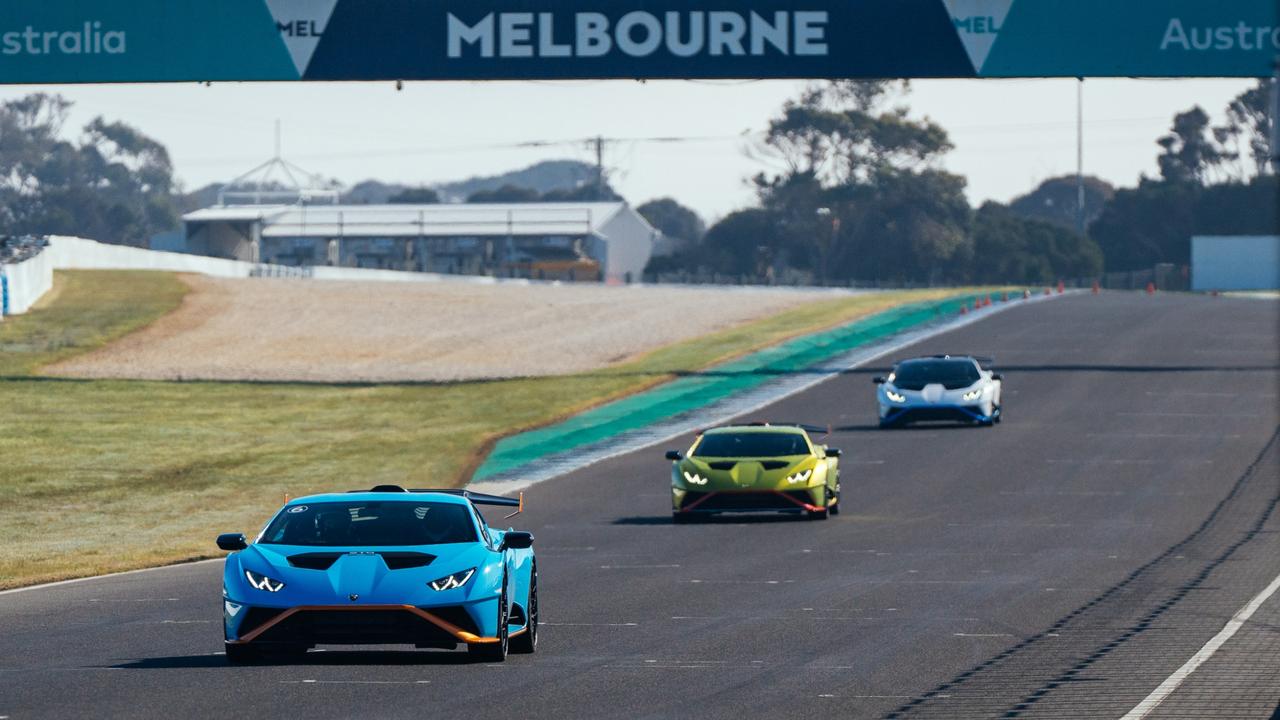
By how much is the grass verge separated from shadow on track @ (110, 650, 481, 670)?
776 cm

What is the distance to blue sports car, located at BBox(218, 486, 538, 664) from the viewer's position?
13.2 m

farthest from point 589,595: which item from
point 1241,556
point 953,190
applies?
point 953,190

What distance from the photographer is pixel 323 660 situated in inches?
566

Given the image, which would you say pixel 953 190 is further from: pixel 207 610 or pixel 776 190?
pixel 207 610

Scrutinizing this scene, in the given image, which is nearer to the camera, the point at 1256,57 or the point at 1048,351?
the point at 1256,57

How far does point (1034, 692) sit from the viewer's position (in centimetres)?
1293

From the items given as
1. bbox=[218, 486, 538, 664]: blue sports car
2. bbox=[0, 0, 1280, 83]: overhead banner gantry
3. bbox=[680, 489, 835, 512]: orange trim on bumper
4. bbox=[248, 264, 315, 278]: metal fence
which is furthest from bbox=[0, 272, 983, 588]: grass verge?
bbox=[248, 264, 315, 278]: metal fence

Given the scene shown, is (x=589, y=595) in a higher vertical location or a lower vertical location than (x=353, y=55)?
lower

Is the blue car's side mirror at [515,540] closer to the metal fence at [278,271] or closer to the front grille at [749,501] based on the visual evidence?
the front grille at [749,501]

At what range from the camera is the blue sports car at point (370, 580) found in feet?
43.3

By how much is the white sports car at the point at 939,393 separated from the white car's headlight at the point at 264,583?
29404 mm

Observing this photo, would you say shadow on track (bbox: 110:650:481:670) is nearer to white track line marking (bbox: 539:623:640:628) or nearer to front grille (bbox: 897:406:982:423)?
white track line marking (bbox: 539:623:640:628)

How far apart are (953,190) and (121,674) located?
13347cm

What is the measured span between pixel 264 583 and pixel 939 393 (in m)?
29.8
